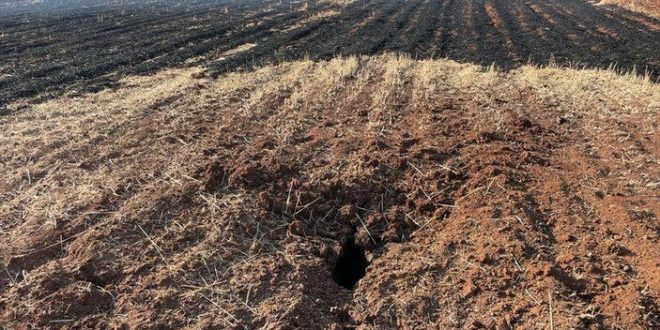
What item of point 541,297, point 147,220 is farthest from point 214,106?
point 541,297

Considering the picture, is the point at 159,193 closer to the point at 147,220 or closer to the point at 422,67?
the point at 147,220

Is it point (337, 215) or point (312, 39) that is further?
point (312, 39)

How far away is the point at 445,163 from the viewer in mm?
5844

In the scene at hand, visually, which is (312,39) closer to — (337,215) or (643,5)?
(337,215)

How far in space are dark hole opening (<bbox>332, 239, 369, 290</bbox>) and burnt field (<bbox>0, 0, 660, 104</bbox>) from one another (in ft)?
24.0

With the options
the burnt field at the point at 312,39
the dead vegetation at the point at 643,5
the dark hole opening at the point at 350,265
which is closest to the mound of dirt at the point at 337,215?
the dark hole opening at the point at 350,265

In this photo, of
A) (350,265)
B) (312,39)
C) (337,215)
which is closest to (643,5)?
(312,39)

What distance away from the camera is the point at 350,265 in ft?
15.5

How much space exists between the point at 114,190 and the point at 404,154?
318 centimetres

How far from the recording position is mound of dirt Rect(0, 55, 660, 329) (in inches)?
154

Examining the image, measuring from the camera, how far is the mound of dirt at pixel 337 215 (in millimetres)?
3924

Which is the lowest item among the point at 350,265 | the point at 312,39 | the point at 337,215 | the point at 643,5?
the point at 643,5

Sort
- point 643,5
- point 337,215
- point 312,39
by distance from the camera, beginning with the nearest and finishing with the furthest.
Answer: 1. point 337,215
2. point 312,39
3. point 643,5

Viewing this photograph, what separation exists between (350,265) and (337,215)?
580 millimetres
